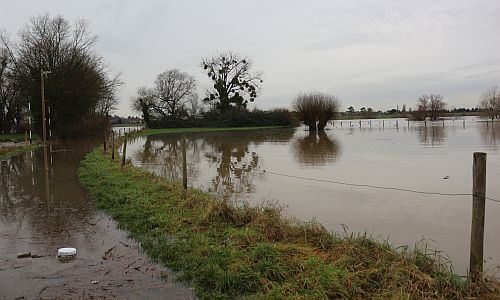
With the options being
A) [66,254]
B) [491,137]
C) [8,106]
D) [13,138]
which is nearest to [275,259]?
[66,254]

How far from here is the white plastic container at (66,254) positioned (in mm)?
5965

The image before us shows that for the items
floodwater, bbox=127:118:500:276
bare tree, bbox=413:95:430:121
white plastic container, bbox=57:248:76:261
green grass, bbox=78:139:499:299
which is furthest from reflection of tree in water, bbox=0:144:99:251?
bare tree, bbox=413:95:430:121

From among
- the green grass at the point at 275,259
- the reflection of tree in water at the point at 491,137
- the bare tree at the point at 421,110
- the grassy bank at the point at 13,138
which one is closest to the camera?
the green grass at the point at 275,259

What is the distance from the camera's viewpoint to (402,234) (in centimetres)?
754

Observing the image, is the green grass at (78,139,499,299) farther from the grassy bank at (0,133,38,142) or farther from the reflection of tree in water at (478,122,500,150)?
the grassy bank at (0,133,38,142)

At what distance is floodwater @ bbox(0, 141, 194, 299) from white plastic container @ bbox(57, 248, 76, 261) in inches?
3.2

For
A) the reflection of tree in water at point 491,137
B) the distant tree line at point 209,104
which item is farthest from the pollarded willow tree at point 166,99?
the reflection of tree in water at point 491,137

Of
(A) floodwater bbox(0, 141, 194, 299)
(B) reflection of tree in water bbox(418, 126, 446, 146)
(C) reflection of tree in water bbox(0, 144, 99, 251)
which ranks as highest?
(B) reflection of tree in water bbox(418, 126, 446, 146)

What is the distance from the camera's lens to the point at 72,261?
19.3 feet

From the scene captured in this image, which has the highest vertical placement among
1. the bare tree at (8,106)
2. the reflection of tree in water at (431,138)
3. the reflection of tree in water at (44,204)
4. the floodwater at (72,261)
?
the bare tree at (8,106)

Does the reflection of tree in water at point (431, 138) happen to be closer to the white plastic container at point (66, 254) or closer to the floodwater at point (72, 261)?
the floodwater at point (72, 261)

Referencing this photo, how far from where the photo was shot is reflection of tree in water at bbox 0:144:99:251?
7.79m

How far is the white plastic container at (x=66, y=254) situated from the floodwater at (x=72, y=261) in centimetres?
8

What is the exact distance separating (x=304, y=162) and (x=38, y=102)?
29795 mm
